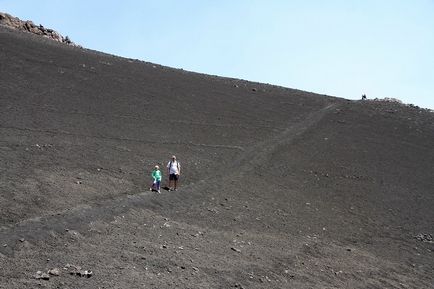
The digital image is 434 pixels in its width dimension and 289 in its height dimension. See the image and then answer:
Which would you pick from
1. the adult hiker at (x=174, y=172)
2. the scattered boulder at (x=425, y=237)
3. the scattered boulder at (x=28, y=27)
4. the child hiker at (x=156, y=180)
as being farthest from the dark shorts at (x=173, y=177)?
the scattered boulder at (x=28, y=27)

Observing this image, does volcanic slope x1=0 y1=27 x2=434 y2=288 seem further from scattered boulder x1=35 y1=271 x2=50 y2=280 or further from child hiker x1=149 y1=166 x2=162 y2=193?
child hiker x1=149 y1=166 x2=162 y2=193

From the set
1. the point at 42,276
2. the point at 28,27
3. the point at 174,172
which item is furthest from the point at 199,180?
the point at 28,27

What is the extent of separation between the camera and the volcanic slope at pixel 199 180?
12.5 m

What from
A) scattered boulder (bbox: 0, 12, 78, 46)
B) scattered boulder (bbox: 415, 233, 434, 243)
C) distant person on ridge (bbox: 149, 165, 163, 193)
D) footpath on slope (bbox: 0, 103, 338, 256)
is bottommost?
footpath on slope (bbox: 0, 103, 338, 256)

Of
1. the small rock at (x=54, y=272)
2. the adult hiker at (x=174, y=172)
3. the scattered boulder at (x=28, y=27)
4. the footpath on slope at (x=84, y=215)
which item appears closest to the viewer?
the small rock at (x=54, y=272)

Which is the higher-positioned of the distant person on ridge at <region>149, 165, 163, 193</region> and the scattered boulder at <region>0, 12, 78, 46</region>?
the scattered boulder at <region>0, 12, 78, 46</region>

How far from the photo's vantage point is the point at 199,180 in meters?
21.3

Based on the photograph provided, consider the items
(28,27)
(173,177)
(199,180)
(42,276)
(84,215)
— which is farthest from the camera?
(28,27)

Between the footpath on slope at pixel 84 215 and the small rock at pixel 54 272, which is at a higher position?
the footpath on slope at pixel 84 215

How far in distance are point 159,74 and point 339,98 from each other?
12.0 m

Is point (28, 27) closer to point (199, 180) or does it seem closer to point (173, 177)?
point (199, 180)

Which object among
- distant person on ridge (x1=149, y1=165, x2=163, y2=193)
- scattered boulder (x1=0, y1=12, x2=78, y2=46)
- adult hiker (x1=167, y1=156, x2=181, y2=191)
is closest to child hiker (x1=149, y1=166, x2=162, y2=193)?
distant person on ridge (x1=149, y1=165, x2=163, y2=193)

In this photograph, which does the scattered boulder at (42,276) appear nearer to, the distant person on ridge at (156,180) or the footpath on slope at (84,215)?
the footpath on slope at (84,215)

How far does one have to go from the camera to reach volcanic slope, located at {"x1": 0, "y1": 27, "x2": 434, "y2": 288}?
1251 cm
